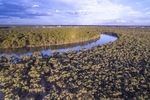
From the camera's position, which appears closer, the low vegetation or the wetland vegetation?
the wetland vegetation

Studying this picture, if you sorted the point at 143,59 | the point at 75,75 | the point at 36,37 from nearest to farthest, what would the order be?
the point at 75,75 < the point at 143,59 < the point at 36,37

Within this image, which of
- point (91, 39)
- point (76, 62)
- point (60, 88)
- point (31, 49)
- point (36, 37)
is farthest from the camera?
point (91, 39)

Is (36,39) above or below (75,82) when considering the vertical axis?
above

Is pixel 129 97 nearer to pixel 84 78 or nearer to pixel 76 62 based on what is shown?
pixel 84 78

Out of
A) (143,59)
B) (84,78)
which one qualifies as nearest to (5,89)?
(84,78)

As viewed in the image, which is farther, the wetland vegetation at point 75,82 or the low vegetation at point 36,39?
the low vegetation at point 36,39

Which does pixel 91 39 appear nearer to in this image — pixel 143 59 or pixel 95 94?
pixel 143 59

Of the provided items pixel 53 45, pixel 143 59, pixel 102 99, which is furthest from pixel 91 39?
pixel 102 99

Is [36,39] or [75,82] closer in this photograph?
[75,82]

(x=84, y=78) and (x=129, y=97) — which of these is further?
(x=84, y=78)
